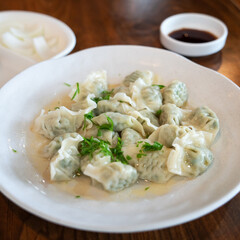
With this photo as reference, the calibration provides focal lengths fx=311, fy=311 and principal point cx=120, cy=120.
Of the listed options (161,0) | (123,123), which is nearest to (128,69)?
(123,123)

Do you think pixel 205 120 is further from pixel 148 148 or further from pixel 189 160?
pixel 148 148

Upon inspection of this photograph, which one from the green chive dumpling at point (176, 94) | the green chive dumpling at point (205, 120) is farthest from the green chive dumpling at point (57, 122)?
the green chive dumpling at point (205, 120)

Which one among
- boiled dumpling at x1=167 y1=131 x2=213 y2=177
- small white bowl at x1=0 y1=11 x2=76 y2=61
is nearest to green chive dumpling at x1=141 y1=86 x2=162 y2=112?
boiled dumpling at x1=167 y1=131 x2=213 y2=177

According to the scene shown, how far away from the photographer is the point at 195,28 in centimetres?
310

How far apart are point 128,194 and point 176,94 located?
83 cm

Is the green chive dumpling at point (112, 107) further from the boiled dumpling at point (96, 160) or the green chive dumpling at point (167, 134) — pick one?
the boiled dumpling at point (96, 160)

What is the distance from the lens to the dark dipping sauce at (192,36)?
2.96 meters

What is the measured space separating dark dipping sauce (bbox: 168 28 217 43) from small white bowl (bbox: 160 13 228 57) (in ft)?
0.14

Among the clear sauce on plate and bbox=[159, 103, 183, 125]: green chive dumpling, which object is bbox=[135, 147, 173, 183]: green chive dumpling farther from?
bbox=[159, 103, 183, 125]: green chive dumpling

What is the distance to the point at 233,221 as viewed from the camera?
158cm

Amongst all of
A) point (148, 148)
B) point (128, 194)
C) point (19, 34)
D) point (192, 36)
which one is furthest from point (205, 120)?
point (19, 34)

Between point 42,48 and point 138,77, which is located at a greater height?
point 138,77

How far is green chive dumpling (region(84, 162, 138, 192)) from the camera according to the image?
159 centimetres

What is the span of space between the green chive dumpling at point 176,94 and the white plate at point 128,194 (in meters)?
0.08
